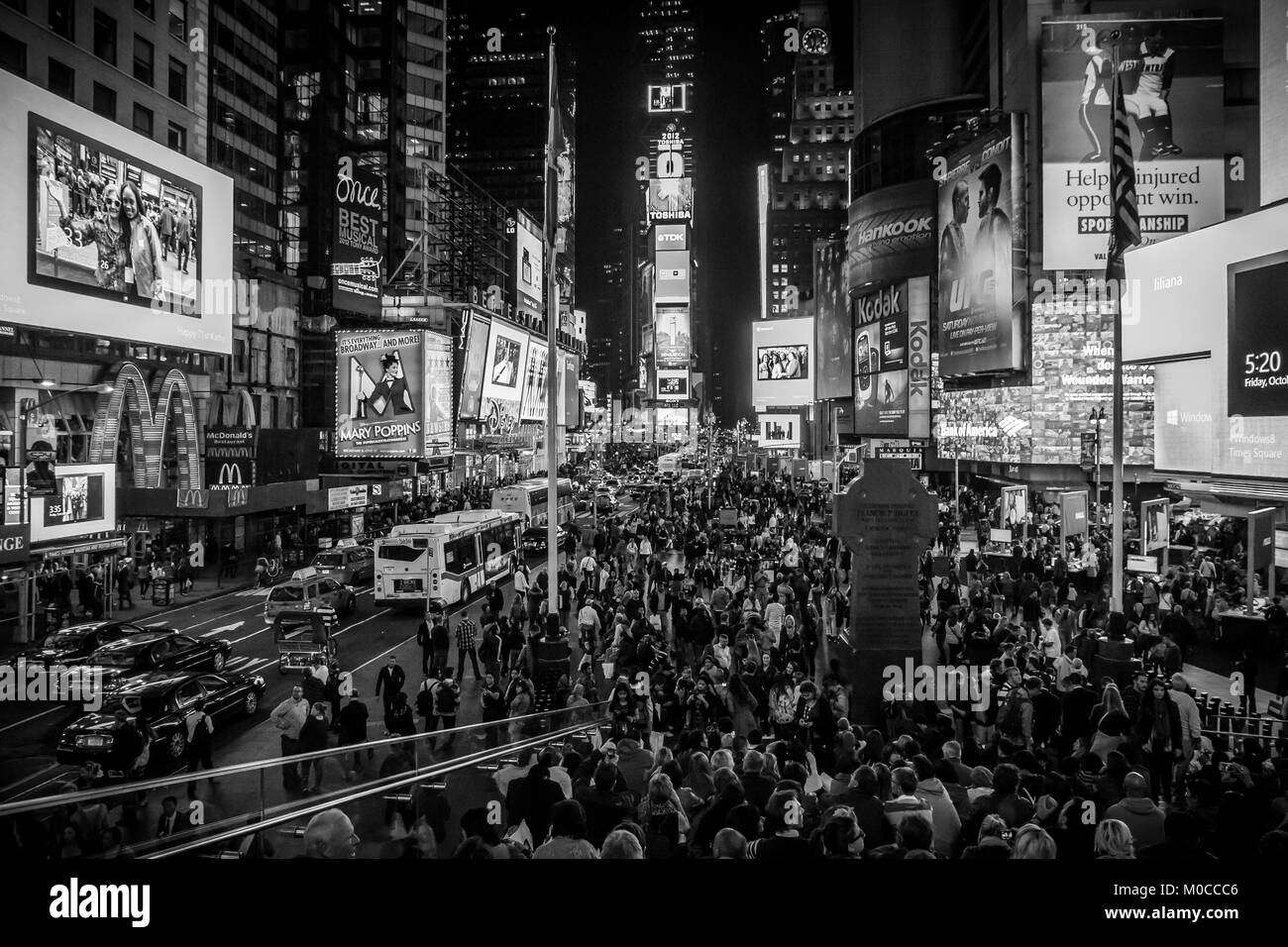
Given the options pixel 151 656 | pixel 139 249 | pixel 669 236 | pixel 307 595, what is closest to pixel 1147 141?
pixel 307 595

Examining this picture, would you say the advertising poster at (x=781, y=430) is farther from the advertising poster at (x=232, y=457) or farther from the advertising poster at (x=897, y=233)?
the advertising poster at (x=232, y=457)

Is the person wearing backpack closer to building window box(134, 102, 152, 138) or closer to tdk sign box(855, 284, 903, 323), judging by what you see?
building window box(134, 102, 152, 138)

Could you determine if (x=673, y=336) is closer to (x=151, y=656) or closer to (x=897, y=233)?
(x=897, y=233)

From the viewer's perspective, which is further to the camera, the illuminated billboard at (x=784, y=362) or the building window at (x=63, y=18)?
the illuminated billboard at (x=784, y=362)

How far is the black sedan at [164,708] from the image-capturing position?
36.4ft

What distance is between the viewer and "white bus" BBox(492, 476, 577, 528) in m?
34.7

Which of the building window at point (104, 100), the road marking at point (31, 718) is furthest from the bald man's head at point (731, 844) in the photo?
the building window at point (104, 100)

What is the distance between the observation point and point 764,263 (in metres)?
150

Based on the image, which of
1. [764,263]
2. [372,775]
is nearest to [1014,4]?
[372,775]

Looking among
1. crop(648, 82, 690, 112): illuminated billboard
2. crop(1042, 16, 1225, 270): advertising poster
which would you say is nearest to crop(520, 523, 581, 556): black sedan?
crop(1042, 16, 1225, 270): advertising poster

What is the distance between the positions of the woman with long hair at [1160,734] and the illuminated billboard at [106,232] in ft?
78.0

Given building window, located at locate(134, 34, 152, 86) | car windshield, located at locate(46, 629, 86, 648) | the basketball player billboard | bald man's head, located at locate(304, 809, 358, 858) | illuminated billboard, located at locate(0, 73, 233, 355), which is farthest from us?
the basketball player billboard

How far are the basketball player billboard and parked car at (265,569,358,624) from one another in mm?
13473
